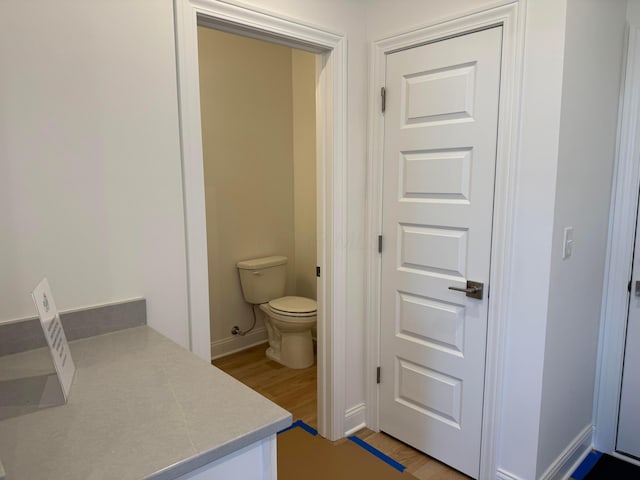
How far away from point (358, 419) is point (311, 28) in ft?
6.61

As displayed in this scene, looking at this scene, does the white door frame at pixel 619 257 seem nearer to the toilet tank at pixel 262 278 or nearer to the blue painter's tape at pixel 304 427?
the blue painter's tape at pixel 304 427

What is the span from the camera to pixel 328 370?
7.52 feet

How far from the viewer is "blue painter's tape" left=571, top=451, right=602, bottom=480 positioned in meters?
2.05

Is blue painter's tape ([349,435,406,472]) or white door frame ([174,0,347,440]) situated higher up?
white door frame ([174,0,347,440])

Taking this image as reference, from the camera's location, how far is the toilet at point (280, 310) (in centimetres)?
310

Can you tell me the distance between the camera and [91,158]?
139 cm

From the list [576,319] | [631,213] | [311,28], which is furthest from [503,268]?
[311,28]

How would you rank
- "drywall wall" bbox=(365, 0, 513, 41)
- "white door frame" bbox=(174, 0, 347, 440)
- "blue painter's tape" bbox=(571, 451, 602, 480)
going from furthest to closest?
"blue painter's tape" bbox=(571, 451, 602, 480) → "drywall wall" bbox=(365, 0, 513, 41) → "white door frame" bbox=(174, 0, 347, 440)

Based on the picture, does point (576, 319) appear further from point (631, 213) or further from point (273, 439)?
point (273, 439)

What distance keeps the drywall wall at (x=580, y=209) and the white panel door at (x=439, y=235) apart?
26 cm

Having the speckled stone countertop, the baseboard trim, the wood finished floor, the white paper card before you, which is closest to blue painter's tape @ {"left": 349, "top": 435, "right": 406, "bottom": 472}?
the wood finished floor


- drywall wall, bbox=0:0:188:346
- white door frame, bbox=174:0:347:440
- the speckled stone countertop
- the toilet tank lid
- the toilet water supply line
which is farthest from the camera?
the toilet water supply line

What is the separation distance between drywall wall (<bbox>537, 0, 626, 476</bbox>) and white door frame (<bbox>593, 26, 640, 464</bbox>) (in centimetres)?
4

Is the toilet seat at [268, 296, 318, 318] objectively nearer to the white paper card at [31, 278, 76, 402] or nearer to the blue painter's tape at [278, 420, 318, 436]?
the blue painter's tape at [278, 420, 318, 436]
